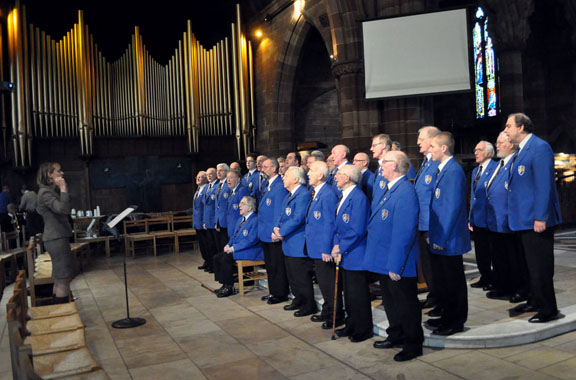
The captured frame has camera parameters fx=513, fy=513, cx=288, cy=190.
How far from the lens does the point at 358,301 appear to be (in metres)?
3.85

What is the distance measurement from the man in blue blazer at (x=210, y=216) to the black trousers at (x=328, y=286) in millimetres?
3093

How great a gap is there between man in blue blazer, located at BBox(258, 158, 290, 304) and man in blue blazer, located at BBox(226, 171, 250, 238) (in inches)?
35.2

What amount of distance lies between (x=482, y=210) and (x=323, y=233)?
1.68 m

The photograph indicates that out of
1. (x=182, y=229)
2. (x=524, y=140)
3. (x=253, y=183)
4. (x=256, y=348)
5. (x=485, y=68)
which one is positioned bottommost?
(x=256, y=348)

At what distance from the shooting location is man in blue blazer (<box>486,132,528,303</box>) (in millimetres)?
4398

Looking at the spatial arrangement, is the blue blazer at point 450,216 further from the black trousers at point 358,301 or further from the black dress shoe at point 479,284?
the black dress shoe at point 479,284

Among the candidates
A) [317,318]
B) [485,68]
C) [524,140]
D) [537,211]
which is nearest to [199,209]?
[317,318]

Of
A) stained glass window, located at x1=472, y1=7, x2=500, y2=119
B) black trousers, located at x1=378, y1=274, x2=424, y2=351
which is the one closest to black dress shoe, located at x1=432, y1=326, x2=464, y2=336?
black trousers, located at x1=378, y1=274, x2=424, y2=351

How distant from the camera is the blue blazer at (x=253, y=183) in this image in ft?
23.1

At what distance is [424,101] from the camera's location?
29.5 ft

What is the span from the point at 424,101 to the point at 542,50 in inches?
299

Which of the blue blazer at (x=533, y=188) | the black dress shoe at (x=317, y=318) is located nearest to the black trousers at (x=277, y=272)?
the black dress shoe at (x=317, y=318)

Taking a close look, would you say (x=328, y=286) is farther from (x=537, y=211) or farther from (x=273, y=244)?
(x=537, y=211)

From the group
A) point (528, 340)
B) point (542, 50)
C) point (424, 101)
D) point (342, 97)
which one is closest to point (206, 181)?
point (342, 97)
